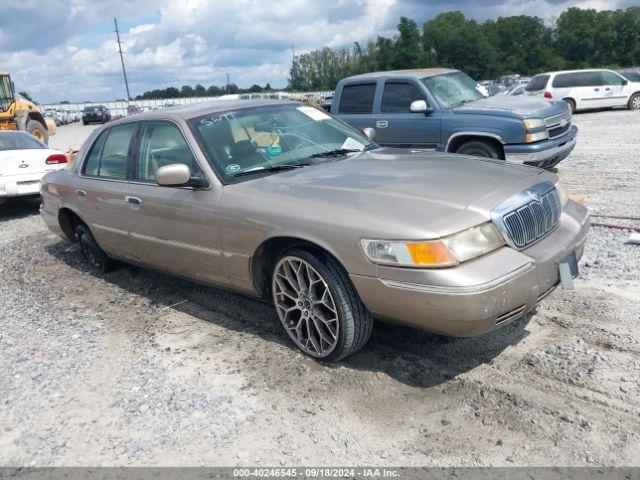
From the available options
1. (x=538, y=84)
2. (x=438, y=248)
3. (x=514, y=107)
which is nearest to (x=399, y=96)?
(x=514, y=107)

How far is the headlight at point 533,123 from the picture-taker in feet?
24.5

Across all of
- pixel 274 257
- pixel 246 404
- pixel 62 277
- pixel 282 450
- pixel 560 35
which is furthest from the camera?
pixel 560 35

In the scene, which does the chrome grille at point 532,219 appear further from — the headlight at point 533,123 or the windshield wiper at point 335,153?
the headlight at point 533,123

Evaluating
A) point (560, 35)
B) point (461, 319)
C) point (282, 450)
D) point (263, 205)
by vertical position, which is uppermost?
point (560, 35)

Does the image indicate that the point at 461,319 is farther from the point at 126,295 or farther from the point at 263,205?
the point at 126,295

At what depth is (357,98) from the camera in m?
9.15

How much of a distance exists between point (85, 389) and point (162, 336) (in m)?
0.78

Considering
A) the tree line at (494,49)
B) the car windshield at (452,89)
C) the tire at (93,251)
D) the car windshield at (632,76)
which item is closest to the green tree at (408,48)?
the tree line at (494,49)

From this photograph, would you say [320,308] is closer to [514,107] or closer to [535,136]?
[535,136]

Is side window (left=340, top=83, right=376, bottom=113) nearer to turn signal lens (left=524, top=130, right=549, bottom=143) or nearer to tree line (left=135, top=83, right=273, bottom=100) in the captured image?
turn signal lens (left=524, top=130, right=549, bottom=143)

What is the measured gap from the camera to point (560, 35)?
94.2 metres

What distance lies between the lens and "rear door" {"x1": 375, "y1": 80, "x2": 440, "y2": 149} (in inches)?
325

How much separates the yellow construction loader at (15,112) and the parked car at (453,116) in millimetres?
11605

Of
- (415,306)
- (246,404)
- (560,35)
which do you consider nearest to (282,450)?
(246,404)
